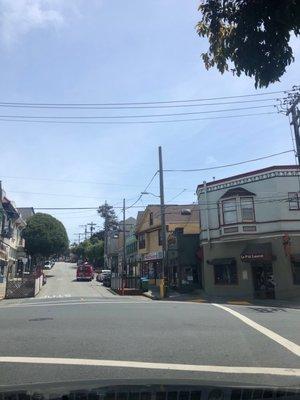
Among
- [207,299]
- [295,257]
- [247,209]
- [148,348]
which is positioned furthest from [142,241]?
[148,348]

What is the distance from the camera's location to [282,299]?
104 feet

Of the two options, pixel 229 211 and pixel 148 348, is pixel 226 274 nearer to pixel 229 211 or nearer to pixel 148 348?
pixel 229 211

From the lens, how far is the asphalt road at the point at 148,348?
878 cm

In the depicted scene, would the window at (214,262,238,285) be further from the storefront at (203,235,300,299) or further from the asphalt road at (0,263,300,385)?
the asphalt road at (0,263,300,385)

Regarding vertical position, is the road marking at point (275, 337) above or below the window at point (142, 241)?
below

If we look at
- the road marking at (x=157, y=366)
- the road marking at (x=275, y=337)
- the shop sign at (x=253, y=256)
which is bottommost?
the road marking at (x=157, y=366)

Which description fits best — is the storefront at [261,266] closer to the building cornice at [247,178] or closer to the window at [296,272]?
the window at [296,272]

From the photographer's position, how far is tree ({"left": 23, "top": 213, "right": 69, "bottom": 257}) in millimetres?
68688

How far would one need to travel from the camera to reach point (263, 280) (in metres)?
34.3

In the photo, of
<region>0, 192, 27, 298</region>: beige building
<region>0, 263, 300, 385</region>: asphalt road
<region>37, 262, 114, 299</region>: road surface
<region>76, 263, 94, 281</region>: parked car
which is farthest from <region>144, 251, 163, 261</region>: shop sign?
<region>0, 263, 300, 385</region>: asphalt road

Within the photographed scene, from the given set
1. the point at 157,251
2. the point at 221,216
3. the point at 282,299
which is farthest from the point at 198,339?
the point at 157,251

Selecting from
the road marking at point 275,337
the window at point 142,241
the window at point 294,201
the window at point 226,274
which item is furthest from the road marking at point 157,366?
the window at point 142,241

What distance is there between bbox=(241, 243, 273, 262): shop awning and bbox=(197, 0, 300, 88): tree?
26792 mm

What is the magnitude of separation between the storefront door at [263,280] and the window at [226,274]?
158 cm
